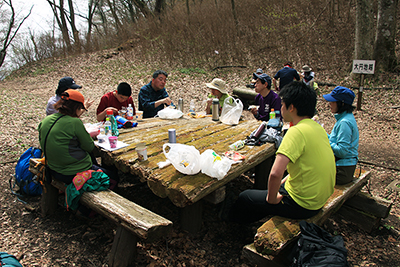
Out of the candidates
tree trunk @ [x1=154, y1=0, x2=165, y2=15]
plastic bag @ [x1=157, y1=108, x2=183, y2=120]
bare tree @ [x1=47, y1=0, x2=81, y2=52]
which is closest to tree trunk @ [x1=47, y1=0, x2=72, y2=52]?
bare tree @ [x1=47, y1=0, x2=81, y2=52]

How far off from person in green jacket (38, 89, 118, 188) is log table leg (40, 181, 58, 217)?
1.12ft

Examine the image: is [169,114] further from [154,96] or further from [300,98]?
[300,98]

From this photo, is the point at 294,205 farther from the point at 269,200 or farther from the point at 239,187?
the point at 239,187

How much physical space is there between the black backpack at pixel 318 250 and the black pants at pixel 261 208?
232 millimetres

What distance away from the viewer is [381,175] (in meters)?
4.34

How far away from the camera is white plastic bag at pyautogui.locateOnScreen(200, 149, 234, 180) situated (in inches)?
96.8

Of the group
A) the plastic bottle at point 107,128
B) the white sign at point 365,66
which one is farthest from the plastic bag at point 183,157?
the white sign at point 365,66

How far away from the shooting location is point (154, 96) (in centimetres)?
536

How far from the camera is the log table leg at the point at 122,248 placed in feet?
7.55

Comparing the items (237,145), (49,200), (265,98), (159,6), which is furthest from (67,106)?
(159,6)

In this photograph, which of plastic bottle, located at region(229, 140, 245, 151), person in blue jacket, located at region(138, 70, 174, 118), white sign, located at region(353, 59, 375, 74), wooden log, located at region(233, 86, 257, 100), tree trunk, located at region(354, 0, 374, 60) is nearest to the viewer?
plastic bottle, located at region(229, 140, 245, 151)

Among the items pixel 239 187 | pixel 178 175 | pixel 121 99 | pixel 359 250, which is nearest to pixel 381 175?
pixel 359 250

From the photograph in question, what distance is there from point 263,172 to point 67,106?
2.91m

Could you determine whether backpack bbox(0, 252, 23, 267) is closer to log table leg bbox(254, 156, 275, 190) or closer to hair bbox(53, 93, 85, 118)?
hair bbox(53, 93, 85, 118)
